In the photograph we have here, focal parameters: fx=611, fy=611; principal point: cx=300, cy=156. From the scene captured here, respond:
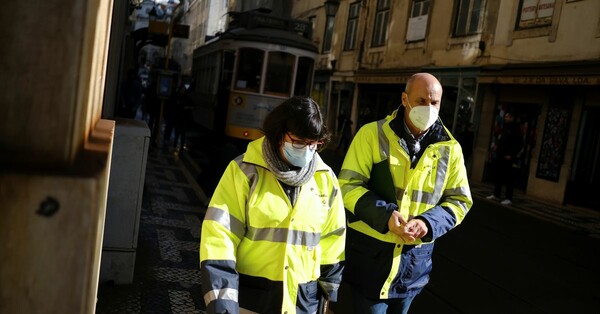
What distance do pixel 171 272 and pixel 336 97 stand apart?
85.4 ft

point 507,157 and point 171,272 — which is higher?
point 507,157

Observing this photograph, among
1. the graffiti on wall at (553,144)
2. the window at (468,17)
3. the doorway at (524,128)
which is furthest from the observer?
the window at (468,17)

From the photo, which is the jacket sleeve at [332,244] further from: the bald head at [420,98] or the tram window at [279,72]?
the tram window at [279,72]

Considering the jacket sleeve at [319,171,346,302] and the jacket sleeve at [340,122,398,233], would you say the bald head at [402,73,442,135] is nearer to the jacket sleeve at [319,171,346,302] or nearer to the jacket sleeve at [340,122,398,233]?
the jacket sleeve at [340,122,398,233]

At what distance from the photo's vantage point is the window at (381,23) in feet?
85.9

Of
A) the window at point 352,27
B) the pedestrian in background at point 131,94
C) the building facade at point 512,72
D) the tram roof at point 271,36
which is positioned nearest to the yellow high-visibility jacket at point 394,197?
the pedestrian in background at point 131,94

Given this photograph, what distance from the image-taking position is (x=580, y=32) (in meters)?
15.1

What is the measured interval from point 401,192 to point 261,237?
1.01 meters

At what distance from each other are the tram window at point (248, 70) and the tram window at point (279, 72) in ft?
0.87

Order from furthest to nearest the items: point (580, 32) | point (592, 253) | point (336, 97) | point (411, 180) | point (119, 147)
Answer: point (336, 97) → point (580, 32) → point (592, 253) → point (119, 147) → point (411, 180)

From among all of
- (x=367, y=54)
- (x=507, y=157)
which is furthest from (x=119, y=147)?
(x=367, y=54)

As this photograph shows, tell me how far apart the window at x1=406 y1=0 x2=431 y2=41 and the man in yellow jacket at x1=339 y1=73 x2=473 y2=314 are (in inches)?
797

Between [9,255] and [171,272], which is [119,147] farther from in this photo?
[9,255]

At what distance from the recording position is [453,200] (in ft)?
10.8
